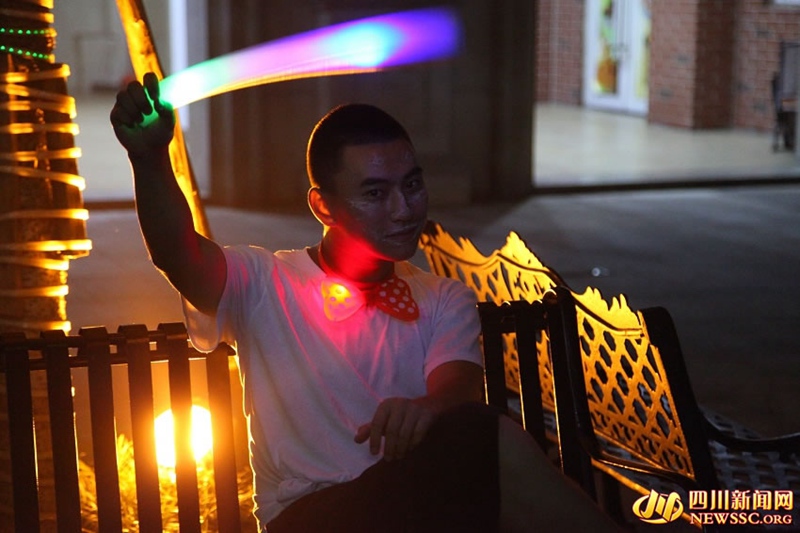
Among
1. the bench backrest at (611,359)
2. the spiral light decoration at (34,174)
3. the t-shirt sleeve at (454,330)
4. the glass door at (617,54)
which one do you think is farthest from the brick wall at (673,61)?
the t-shirt sleeve at (454,330)

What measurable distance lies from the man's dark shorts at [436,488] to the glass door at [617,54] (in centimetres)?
1886

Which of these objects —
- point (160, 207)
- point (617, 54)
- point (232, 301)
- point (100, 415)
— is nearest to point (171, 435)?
point (100, 415)

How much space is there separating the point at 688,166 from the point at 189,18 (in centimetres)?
606

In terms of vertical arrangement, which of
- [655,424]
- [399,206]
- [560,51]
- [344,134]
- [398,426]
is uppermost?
[344,134]

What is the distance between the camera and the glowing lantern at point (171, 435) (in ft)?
13.8

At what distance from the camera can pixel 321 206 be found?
10.2ft

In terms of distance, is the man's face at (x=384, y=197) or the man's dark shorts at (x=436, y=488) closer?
the man's dark shorts at (x=436, y=488)

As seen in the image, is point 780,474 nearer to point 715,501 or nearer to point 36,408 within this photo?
point 715,501

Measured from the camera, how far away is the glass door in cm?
2141

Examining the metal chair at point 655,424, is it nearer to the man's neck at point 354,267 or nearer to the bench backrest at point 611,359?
the bench backrest at point 611,359

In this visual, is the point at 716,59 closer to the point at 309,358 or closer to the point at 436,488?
the point at 309,358

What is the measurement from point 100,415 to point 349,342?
0.67m

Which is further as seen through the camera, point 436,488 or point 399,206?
point 399,206

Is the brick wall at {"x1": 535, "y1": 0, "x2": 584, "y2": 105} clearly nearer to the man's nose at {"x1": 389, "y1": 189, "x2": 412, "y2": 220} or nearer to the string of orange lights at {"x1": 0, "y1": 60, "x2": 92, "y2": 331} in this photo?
the string of orange lights at {"x1": 0, "y1": 60, "x2": 92, "y2": 331}
